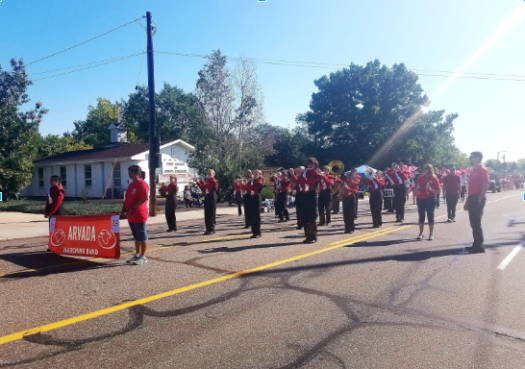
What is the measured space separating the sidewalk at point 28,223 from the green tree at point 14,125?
4.47 meters

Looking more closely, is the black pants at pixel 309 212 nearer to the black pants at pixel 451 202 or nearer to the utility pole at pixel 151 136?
the black pants at pixel 451 202

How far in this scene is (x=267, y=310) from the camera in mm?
5074

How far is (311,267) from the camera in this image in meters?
7.33

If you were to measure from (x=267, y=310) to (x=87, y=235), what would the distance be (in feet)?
14.1

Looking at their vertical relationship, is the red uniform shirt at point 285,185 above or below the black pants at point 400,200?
above

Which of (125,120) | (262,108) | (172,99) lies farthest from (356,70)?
(125,120)

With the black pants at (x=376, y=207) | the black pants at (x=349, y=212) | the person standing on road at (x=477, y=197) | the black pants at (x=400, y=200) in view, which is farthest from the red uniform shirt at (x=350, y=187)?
the person standing on road at (x=477, y=197)

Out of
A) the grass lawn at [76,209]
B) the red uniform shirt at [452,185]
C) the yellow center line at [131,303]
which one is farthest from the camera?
the grass lawn at [76,209]

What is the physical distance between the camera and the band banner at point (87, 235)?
7.53 meters

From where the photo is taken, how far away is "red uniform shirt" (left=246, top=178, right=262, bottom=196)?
37.2 ft

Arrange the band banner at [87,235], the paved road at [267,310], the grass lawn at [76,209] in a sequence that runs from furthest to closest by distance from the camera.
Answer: the grass lawn at [76,209] → the band banner at [87,235] → the paved road at [267,310]

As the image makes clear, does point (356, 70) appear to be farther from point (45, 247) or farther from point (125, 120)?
point (45, 247)

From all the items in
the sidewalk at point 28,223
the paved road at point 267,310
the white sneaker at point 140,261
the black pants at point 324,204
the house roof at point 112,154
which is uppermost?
the house roof at point 112,154

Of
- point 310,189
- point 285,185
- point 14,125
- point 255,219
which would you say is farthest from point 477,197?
point 14,125
